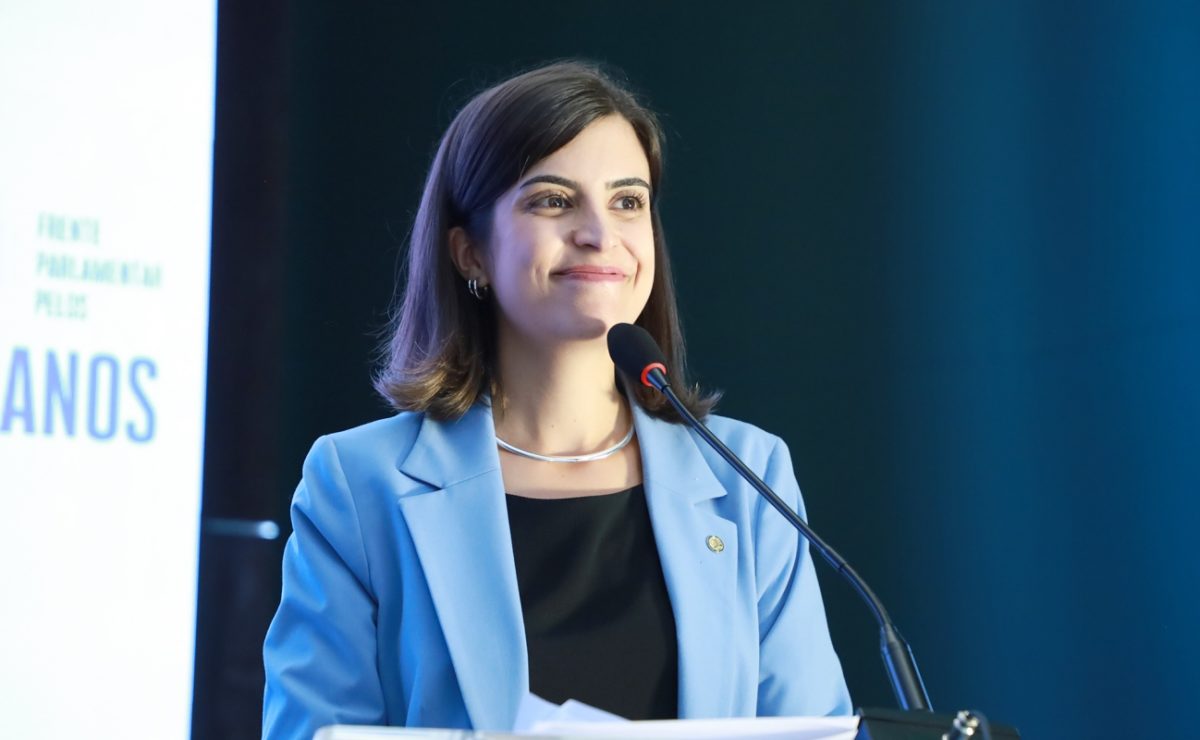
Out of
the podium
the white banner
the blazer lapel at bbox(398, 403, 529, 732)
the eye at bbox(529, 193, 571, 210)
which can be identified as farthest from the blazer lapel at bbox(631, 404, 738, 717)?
the white banner

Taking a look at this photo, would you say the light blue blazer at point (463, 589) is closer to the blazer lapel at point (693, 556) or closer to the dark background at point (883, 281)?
the blazer lapel at point (693, 556)

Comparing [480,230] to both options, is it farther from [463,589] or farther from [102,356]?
[102,356]

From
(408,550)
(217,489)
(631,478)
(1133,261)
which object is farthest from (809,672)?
(217,489)

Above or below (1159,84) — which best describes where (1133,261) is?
below

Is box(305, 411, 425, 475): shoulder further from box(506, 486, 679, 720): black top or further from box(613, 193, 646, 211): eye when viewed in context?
box(613, 193, 646, 211): eye

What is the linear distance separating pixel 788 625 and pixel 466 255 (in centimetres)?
72

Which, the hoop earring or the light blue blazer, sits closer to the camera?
the light blue blazer

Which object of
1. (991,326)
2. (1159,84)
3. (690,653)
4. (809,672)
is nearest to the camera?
(690,653)

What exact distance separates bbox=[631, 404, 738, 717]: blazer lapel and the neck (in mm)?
66

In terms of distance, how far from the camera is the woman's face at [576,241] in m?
1.74

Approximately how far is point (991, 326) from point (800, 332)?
426mm

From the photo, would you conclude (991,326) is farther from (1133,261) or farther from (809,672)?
(809,672)

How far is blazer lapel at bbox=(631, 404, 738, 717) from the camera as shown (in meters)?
1.63

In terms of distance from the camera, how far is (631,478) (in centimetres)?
186
